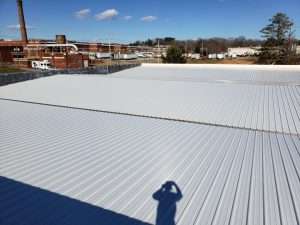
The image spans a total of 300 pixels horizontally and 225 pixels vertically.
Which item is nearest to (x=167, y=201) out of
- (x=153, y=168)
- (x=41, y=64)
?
(x=153, y=168)

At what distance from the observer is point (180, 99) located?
9.55 metres

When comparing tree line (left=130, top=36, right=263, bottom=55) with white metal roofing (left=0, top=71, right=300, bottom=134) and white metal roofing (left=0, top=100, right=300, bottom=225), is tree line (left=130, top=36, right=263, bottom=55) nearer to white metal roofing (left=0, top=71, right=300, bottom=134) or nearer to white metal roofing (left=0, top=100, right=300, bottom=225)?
white metal roofing (left=0, top=71, right=300, bottom=134)

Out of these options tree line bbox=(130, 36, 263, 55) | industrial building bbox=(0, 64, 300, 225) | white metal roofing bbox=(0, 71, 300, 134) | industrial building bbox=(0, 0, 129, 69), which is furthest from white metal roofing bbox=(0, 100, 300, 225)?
tree line bbox=(130, 36, 263, 55)

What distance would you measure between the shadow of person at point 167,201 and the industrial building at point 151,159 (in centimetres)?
2

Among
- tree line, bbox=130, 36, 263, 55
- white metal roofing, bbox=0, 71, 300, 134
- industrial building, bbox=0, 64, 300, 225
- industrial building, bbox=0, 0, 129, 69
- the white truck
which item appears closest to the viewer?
industrial building, bbox=0, 64, 300, 225

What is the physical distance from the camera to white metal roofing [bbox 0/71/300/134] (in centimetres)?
720

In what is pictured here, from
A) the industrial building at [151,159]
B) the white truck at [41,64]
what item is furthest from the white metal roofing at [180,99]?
the white truck at [41,64]

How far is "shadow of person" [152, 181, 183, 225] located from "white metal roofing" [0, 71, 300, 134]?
3549 millimetres

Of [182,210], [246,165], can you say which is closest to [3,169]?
[182,210]

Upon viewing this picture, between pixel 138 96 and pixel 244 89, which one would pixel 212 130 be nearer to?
pixel 138 96

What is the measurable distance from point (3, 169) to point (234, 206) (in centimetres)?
403

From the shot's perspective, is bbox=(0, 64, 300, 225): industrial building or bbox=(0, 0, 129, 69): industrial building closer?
bbox=(0, 64, 300, 225): industrial building

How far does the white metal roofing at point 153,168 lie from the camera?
3193 mm

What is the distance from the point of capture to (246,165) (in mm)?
4402
